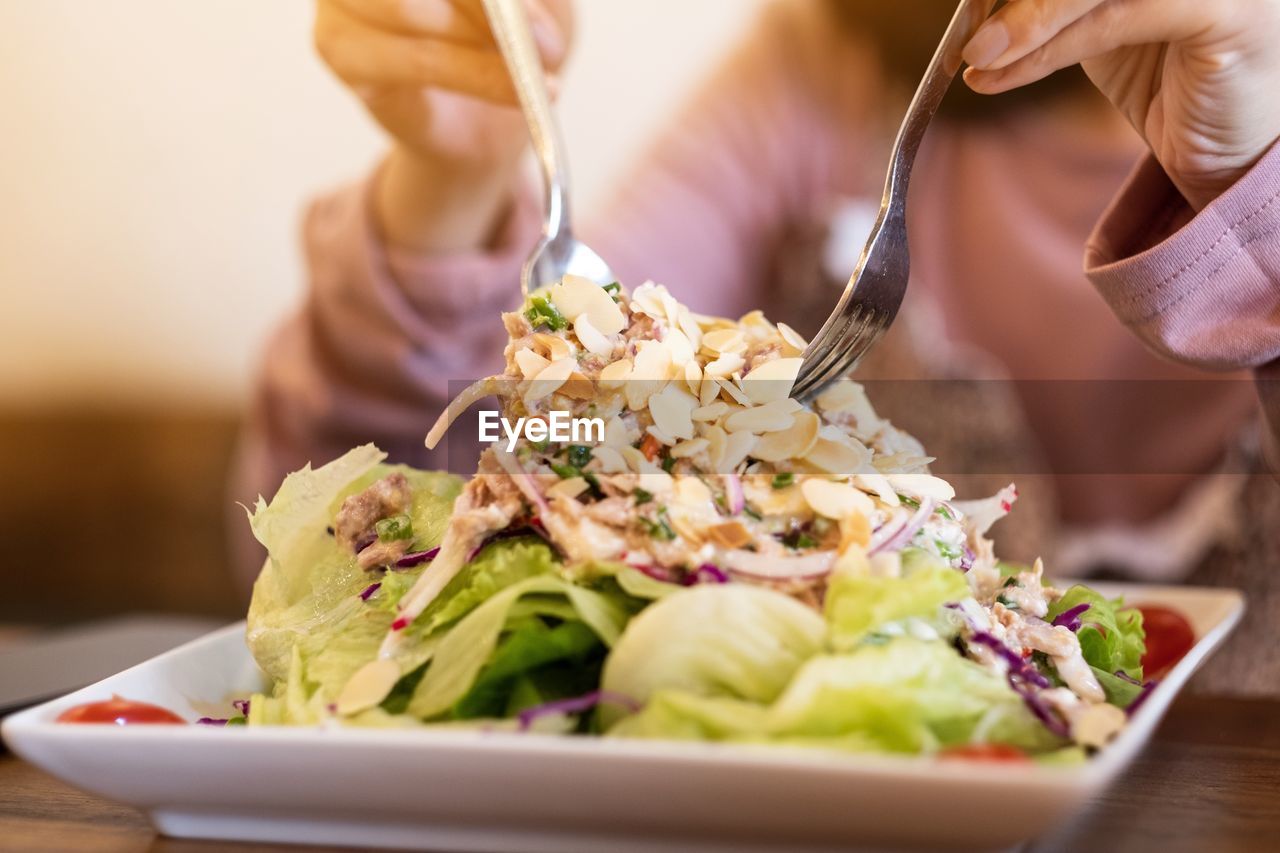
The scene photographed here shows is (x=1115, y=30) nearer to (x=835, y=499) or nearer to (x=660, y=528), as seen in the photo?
(x=835, y=499)

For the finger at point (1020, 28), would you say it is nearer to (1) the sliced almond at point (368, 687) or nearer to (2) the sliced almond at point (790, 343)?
(2) the sliced almond at point (790, 343)

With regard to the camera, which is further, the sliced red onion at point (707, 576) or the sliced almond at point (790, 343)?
the sliced almond at point (790, 343)

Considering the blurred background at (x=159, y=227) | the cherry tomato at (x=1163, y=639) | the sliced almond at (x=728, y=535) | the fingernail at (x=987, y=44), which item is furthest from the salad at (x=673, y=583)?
the blurred background at (x=159, y=227)

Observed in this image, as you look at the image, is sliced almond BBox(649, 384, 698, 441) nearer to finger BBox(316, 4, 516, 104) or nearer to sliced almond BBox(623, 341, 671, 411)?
sliced almond BBox(623, 341, 671, 411)

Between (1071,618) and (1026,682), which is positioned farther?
(1071,618)

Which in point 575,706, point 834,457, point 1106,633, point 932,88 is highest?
point 932,88

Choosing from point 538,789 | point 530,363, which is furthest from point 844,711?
point 530,363

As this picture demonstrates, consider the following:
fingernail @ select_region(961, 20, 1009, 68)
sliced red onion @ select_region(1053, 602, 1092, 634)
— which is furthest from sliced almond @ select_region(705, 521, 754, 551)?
fingernail @ select_region(961, 20, 1009, 68)
